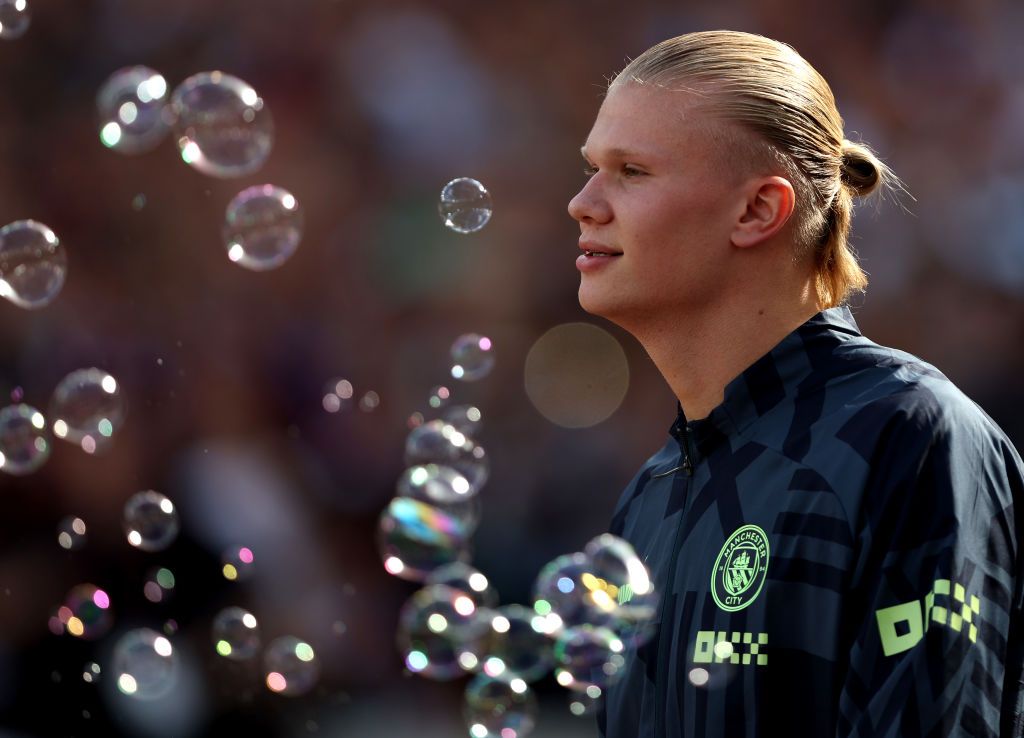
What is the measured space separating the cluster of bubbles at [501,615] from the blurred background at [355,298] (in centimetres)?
188

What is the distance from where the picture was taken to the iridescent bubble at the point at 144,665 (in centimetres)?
280

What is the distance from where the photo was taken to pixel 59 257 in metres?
3.12

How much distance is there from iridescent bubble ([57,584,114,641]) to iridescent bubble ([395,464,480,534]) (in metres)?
1.29

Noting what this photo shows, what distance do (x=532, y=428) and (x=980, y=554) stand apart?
13.3ft

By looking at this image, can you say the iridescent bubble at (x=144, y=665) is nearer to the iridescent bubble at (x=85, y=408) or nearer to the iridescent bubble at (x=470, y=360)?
the iridescent bubble at (x=85, y=408)

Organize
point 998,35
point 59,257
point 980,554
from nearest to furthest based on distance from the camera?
1. point 980,554
2. point 59,257
3. point 998,35

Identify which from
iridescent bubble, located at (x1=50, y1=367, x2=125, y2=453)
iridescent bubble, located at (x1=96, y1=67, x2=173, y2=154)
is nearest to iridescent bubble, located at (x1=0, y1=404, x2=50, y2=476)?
iridescent bubble, located at (x1=50, y1=367, x2=125, y2=453)

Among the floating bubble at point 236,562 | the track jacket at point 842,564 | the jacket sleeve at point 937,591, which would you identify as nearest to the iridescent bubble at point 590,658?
the track jacket at point 842,564

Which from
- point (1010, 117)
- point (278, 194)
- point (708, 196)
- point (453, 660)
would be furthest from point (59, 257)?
point (1010, 117)

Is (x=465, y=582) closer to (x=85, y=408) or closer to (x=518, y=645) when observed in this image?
(x=518, y=645)

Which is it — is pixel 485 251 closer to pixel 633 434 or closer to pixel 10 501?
pixel 633 434

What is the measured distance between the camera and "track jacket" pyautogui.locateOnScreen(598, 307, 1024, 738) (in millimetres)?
1444

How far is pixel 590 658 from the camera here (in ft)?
6.53

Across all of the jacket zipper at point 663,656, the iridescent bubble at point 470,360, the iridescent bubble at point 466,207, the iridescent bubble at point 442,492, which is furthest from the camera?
the iridescent bubble at point 470,360
